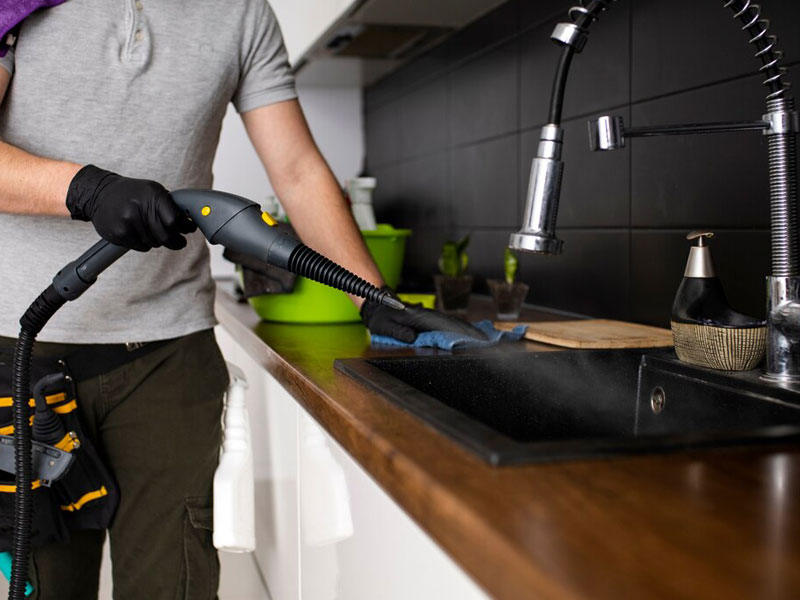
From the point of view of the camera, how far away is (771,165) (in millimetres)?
1033

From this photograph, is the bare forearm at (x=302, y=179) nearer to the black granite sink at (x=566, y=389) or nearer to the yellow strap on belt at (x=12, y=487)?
the black granite sink at (x=566, y=389)

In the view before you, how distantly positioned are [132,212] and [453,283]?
1027 mm

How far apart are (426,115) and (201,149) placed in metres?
1.50

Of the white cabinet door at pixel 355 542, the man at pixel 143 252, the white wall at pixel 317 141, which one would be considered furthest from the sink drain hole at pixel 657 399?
the white wall at pixel 317 141

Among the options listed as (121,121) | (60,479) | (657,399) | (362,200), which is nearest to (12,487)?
(60,479)

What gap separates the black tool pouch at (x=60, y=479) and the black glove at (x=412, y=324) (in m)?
0.48

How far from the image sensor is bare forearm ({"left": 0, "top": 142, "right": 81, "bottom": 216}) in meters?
1.13

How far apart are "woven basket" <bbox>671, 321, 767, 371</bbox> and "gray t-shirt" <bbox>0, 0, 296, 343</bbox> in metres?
0.77

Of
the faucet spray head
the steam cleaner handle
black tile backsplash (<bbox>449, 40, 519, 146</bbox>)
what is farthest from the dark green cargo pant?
black tile backsplash (<bbox>449, 40, 519, 146</bbox>)

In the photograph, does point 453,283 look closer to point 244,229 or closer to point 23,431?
point 244,229

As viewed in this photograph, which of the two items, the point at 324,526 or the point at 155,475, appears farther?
the point at 155,475

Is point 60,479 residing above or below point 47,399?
below

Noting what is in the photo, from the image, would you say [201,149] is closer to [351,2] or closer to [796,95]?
[351,2]

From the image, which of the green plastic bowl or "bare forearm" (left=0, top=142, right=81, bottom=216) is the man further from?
the green plastic bowl
